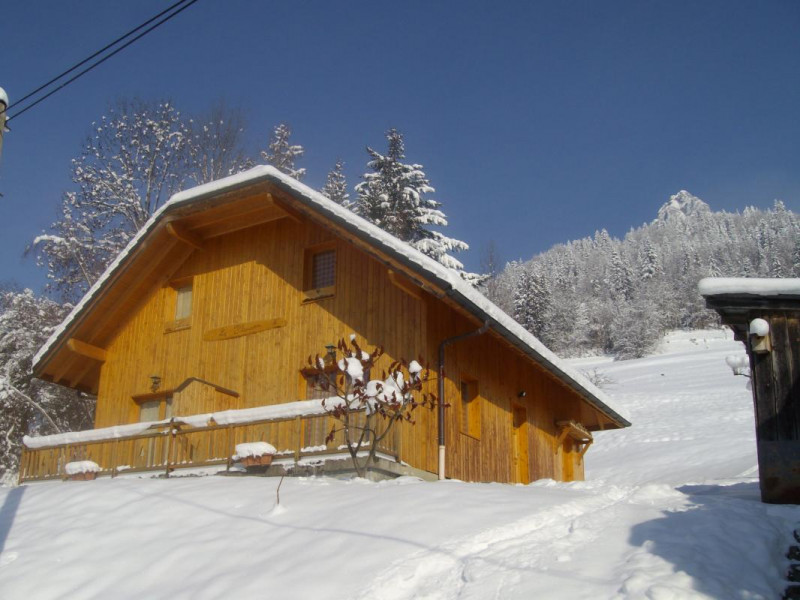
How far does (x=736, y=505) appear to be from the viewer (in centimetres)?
959

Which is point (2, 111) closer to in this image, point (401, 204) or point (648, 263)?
point (401, 204)

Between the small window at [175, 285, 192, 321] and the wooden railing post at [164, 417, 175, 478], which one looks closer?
the wooden railing post at [164, 417, 175, 478]

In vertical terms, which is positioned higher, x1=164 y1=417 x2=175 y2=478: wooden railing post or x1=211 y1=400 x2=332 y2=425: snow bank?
x1=211 y1=400 x2=332 y2=425: snow bank

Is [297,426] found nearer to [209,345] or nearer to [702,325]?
[209,345]

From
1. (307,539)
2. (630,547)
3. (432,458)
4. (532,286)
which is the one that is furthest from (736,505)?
(532,286)

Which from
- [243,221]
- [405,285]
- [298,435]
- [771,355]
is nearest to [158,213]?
[243,221]

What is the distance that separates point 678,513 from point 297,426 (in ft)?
21.7

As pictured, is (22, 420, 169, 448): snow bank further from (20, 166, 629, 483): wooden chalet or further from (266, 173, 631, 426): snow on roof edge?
(266, 173, 631, 426): snow on roof edge

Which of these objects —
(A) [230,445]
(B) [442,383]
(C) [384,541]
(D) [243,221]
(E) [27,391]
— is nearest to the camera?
(C) [384,541]

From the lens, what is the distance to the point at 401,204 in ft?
110

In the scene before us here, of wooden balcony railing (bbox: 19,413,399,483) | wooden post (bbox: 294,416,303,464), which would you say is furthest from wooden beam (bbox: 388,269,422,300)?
wooden post (bbox: 294,416,303,464)

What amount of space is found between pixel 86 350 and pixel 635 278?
3946 inches

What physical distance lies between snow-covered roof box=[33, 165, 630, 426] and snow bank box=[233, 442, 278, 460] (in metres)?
3.65

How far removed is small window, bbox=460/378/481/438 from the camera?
1683 cm
